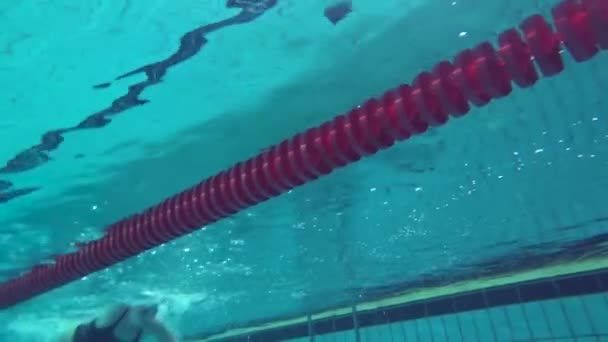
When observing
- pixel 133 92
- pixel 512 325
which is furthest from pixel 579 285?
pixel 133 92

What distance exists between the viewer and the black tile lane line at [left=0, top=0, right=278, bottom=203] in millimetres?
6078

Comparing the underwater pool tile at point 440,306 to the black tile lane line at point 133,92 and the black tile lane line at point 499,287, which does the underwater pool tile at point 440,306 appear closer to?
the black tile lane line at point 499,287

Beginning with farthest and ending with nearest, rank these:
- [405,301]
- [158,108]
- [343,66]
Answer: [405,301]
[158,108]
[343,66]

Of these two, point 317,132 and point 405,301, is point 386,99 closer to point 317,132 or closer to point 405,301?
point 317,132

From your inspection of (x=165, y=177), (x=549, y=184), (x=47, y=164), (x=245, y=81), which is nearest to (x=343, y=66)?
(x=245, y=81)

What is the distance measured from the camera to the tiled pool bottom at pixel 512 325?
15867 millimetres

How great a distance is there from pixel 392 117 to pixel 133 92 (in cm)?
435

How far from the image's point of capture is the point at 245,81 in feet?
24.0

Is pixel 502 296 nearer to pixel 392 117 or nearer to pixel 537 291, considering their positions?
pixel 537 291

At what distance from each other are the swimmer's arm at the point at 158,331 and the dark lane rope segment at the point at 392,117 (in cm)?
150

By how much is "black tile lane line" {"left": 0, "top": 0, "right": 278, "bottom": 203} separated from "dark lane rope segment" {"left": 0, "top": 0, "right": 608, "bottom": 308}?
5.69ft

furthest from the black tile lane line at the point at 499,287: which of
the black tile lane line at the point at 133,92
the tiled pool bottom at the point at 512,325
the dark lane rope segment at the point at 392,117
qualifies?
the black tile lane line at the point at 133,92

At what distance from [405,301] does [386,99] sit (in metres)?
16.4

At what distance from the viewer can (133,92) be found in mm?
7285
